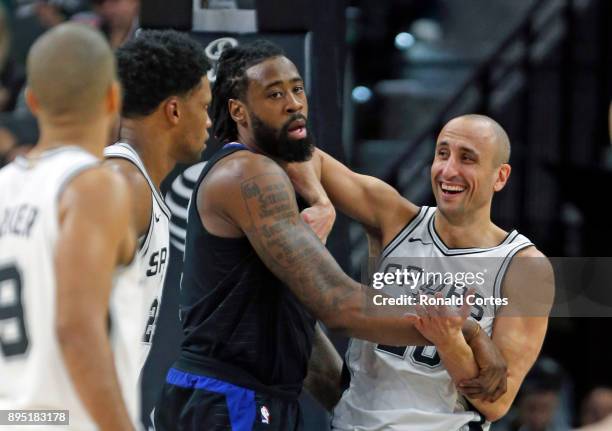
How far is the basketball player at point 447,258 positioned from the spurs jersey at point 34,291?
1.32 meters

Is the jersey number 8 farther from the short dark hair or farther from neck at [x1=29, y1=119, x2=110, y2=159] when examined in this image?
the short dark hair

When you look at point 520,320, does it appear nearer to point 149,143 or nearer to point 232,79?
point 232,79

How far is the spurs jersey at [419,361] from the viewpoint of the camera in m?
3.89

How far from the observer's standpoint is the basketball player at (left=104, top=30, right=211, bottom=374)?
384 centimetres

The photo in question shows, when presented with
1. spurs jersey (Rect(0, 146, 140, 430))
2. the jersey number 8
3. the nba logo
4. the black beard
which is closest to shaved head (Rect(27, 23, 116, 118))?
spurs jersey (Rect(0, 146, 140, 430))

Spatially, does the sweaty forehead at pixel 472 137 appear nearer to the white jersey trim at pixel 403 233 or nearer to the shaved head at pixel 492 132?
the shaved head at pixel 492 132

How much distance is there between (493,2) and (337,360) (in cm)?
642

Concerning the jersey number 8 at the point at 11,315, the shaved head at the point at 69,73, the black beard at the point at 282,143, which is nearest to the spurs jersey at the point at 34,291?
the jersey number 8 at the point at 11,315

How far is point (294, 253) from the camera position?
3549mm

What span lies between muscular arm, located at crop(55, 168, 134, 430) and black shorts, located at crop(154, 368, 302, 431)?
1075 millimetres

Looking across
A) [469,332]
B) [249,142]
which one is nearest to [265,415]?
[469,332]

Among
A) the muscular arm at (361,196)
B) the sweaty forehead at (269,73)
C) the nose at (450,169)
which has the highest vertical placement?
the sweaty forehead at (269,73)

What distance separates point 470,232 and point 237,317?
0.94 meters

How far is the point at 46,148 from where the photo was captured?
2.82 metres
